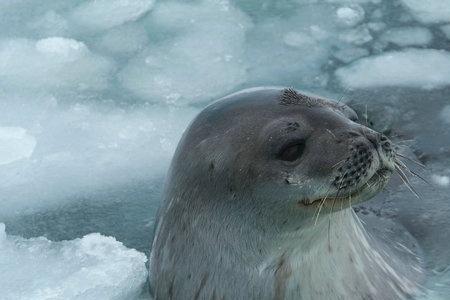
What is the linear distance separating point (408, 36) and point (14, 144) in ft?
6.63

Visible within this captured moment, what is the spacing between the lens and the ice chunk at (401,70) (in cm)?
419

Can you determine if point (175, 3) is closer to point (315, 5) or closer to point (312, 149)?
point (315, 5)

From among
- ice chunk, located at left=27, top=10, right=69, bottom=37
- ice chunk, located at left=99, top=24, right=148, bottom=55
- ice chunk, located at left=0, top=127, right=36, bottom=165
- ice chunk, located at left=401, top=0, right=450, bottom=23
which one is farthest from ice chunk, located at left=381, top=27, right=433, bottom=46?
ice chunk, located at left=0, top=127, right=36, bottom=165

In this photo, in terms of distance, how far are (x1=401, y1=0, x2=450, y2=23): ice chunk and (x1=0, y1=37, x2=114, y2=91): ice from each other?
5.30ft

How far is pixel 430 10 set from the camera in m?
4.82

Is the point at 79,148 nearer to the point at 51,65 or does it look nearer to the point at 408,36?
the point at 51,65

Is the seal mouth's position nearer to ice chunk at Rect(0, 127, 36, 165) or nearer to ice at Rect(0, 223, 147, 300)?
ice at Rect(0, 223, 147, 300)

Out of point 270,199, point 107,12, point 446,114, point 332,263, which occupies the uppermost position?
point 270,199

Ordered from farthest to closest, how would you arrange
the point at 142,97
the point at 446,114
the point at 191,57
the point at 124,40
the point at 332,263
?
the point at 124,40
the point at 191,57
the point at 142,97
the point at 446,114
the point at 332,263

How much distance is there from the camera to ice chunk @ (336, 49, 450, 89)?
165 inches

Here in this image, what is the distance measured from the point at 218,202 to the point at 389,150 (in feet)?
1.62

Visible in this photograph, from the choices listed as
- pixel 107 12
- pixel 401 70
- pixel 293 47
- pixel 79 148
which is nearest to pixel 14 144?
pixel 79 148

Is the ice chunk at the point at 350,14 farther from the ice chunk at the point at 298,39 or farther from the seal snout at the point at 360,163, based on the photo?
the seal snout at the point at 360,163

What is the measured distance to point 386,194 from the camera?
343 cm
